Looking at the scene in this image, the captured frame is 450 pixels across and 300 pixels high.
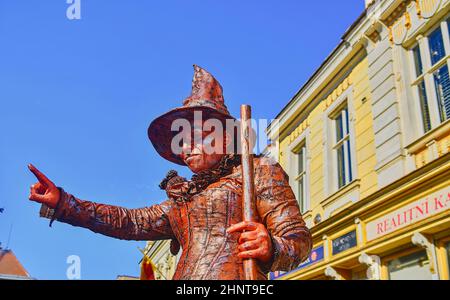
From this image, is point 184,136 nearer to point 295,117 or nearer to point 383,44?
point 383,44

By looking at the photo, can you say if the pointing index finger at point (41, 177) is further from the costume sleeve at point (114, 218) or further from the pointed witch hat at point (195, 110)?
the pointed witch hat at point (195, 110)

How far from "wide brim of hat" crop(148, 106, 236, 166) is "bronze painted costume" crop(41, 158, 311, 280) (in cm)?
29

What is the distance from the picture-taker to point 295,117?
12398mm

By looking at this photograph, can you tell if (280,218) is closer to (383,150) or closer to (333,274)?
(383,150)

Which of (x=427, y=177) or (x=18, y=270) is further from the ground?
(x=427, y=177)

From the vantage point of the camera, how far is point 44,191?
236 centimetres

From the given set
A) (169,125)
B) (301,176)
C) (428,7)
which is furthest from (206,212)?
(301,176)

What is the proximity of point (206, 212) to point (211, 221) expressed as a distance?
0.20ft

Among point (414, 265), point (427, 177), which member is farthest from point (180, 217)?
point (414, 265)

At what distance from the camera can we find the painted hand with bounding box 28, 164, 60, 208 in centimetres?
232

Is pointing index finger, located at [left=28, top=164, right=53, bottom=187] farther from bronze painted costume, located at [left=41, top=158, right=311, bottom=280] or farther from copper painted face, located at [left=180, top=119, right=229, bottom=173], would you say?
copper painted face, located at [left=180, top=119, right=229, bottom=173]

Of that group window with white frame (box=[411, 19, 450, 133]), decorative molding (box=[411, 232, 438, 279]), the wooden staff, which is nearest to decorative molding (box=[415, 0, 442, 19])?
window with white frame (box=[411, 19, 450, 133])
